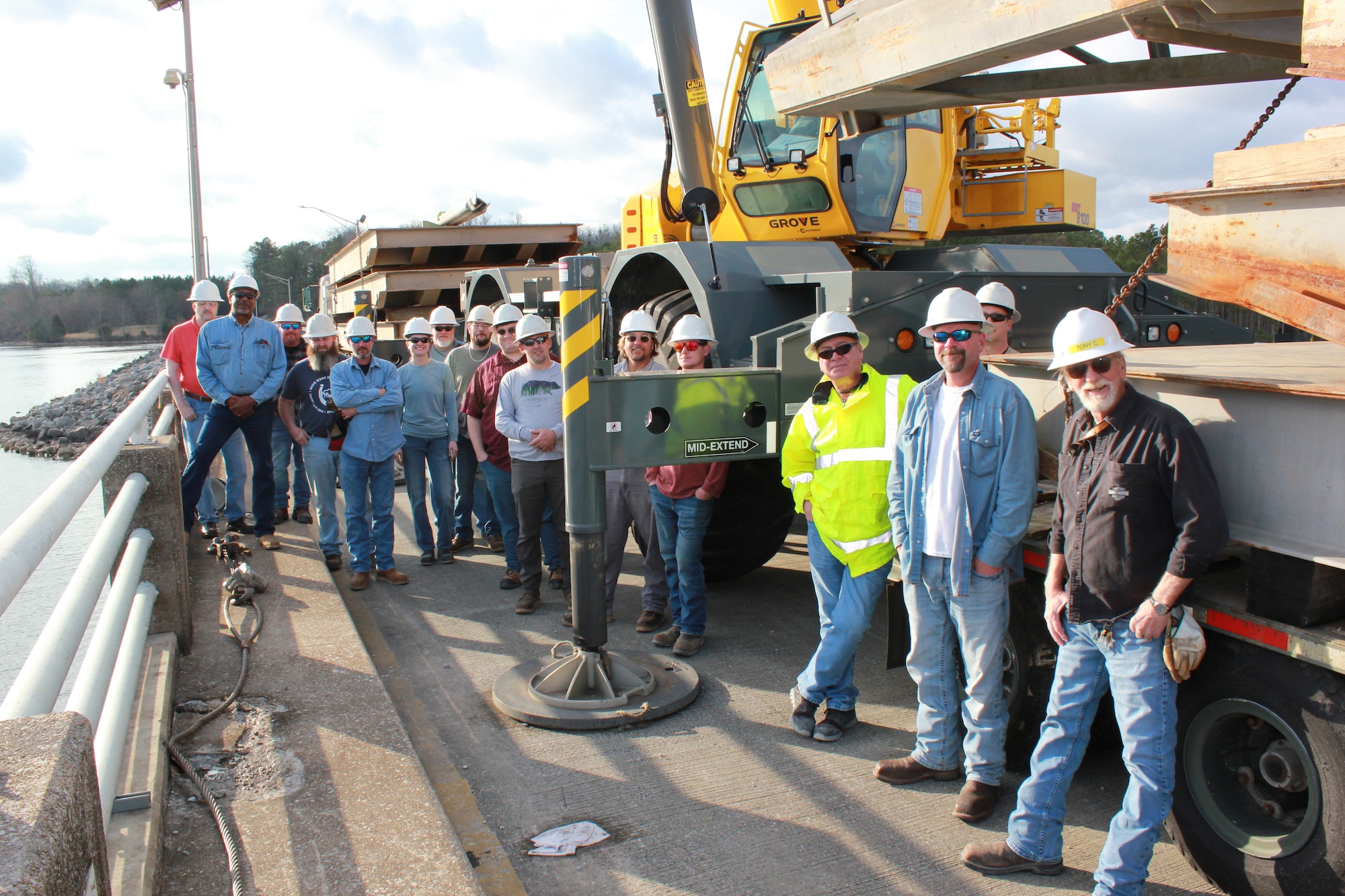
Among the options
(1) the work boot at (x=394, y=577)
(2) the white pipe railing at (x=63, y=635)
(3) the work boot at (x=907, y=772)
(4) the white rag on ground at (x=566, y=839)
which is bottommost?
(4) the white rag on ground at (x=566, y=839)

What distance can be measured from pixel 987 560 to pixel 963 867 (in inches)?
40.6

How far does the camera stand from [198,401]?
7.93 m

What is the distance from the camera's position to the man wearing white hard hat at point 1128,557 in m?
2.81

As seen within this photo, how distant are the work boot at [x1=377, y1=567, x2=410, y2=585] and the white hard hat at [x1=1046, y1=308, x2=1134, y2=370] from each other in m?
5.02

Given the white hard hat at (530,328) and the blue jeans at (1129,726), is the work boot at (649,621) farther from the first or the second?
the blue jeans at (1129,726)

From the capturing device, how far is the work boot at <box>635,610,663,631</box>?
5902 millimetres

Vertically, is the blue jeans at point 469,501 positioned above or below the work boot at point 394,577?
above

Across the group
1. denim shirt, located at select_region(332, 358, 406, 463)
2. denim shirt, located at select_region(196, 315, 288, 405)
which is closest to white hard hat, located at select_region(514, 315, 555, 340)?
denim shirt, located at select_region(332, 358, 406, 463)

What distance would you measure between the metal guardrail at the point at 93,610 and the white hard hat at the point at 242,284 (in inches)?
117

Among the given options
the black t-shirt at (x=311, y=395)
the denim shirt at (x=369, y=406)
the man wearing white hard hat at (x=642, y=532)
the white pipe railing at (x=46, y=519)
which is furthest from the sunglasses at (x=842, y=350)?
the black t-shirt at (x=311, y=395)

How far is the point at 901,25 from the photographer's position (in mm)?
3117

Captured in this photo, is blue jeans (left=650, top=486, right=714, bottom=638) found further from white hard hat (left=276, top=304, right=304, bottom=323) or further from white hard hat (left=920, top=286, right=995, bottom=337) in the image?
white hard hat (left=276, top=304, right=304, bottom=323)

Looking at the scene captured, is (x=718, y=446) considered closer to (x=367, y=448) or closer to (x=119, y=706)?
(x=119, y=706)

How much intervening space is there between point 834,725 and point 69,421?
72.7ft
